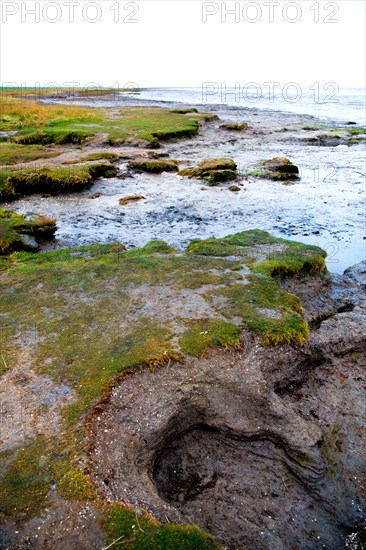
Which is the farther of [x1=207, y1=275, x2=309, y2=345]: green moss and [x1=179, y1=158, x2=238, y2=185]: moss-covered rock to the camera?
[x1=179, y1=158, x2=238, y2=185]: moss-covered rock

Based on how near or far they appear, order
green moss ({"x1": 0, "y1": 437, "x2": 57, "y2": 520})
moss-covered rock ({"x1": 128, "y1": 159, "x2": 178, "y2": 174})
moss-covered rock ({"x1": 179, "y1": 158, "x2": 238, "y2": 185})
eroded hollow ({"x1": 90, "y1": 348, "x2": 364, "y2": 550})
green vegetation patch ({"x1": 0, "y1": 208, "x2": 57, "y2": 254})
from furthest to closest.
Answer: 1. moss-covered rock ({"x1": 128, "y1": 159, "x2": 178, "y2": 174})
2. moss-covered rock ({"x1": 179, "y1": 158, "x2": 238, "y2": 185})
3. green vegetation patch ({"x1": 0, "y1": 208, "x2": 57, "y2": 254})
4. eroded hollow ({"x1": 90, "y1": 348, "x2": 364, "y2": 550})
5. green moss ({"x1": 0, "y1": 437, "x2": 57, "y2": 520})

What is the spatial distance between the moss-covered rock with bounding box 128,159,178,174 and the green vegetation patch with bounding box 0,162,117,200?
4.21 m

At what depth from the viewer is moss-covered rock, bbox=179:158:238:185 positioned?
24500 millimetres

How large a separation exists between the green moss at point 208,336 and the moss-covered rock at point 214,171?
1690 centimetres

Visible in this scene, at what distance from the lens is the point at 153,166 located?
26.7 meters

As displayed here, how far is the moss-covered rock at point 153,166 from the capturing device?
26.7 m

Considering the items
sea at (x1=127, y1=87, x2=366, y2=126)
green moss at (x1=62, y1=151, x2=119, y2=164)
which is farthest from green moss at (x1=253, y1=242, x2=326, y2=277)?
sea at (x1=127, y1=87, x2=366, y2=126)

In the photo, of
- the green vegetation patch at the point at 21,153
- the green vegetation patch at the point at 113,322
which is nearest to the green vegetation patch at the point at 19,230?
the green vegetation patch at the point at 113,322

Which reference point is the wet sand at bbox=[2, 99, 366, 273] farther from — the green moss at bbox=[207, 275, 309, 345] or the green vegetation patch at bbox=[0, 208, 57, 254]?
the green moss at bbox=[207, 275, 309, 345]

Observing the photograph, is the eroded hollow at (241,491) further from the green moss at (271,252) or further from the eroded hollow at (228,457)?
the green moss at (271,252)

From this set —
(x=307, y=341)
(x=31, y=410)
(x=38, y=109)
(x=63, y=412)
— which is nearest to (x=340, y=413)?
(x=307, y=341)

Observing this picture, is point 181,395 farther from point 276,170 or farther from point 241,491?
point 276,170

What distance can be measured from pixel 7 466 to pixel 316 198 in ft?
62.7

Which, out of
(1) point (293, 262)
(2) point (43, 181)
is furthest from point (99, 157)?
(1) point (293, 262)
